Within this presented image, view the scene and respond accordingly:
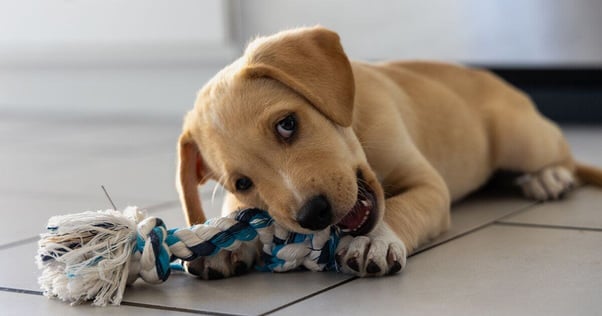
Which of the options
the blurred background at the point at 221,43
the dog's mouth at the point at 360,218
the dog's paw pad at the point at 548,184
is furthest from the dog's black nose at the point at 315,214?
the blurred background at the point at 221,43

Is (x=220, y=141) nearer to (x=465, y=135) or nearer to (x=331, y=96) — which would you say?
(x=331, y=96)

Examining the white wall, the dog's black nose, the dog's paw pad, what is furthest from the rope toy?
the white wall

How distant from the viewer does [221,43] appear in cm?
528

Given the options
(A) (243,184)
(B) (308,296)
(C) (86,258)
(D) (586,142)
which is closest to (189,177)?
(A) (243,184)

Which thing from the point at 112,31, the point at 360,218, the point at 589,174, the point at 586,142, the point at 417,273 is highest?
the point at 360,218

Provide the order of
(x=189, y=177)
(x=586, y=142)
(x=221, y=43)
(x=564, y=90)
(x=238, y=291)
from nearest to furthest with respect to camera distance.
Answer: (x=238, y=291), (x=189, y=177), (x=586, y=142), (x=564, y=90), (x=221, y=43)

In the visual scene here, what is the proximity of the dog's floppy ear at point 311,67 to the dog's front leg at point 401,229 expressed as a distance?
0.27 metres

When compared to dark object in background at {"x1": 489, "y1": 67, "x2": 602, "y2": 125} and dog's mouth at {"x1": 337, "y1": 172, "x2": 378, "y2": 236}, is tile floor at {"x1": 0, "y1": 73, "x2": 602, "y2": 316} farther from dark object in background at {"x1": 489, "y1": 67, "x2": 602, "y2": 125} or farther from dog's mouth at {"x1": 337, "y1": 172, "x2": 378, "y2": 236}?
dark object in background at {"x1": 489, "y1": 67, "x2": 602, "y2": 125}

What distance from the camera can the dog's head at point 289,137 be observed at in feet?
6.20

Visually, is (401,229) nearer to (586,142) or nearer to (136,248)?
(136,248)

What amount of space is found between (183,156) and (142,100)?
12.4 ft

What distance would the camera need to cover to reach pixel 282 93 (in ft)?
6.79

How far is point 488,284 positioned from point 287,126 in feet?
1.81

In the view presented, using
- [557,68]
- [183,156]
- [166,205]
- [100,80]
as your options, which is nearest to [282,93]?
[183,156]
